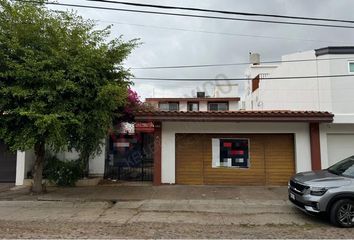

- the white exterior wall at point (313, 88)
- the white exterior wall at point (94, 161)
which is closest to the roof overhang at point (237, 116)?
the white exterior wall at point (313, 88)

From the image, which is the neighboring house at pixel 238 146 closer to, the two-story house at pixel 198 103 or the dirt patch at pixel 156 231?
the dirt patch at pixel 156 231

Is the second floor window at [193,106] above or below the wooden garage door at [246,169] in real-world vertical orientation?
above

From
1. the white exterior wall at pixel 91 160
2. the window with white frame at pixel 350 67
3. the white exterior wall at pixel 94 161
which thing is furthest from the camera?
the window with white frame at pixel 350 67

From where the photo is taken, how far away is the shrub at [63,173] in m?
13.9

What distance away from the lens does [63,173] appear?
13875mm

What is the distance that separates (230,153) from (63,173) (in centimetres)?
695

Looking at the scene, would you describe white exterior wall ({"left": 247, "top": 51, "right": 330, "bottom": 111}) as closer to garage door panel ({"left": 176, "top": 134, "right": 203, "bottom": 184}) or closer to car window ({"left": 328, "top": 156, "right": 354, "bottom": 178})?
garage door panel ({"left": 176, "top": 134, "right": 203, "bottom": 184})

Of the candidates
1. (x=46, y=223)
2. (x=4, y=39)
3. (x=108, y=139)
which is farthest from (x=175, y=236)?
(x=108, y=139)

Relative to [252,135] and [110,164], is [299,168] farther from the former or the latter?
[110,164]

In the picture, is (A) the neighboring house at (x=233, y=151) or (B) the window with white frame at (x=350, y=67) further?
(B) the window with white frame at (x=350, y=67)

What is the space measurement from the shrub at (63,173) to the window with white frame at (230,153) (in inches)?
226

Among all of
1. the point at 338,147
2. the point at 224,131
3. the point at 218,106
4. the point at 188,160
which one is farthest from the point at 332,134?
the point at 218,106

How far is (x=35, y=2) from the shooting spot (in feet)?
36.6

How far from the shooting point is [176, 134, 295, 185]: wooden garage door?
1429 cm
